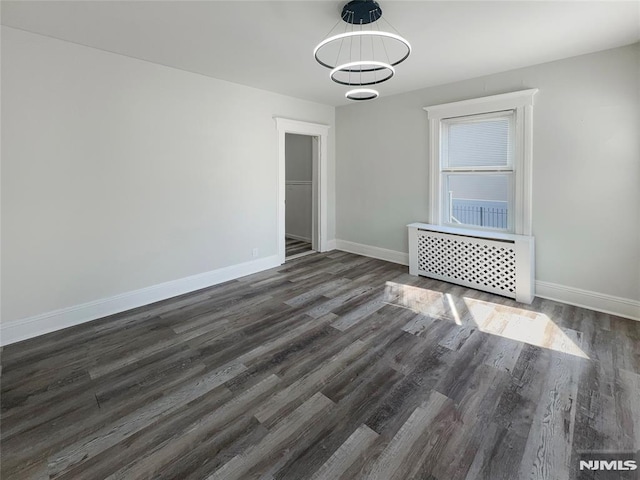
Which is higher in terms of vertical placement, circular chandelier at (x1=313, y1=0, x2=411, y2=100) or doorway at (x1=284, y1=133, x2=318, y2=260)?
circular chandelier at (x1=313, y1=0, x2=411, y2=100)

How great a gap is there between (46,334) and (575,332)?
16.5ft

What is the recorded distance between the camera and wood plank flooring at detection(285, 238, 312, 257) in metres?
6.11

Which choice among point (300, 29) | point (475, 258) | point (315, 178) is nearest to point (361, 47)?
point (300, 29)

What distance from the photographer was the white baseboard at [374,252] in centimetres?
525

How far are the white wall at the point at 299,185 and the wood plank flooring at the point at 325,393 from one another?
3.73 meters

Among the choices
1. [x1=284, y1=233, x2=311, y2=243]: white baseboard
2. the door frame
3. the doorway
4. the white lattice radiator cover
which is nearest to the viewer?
the white lattice radiator cover

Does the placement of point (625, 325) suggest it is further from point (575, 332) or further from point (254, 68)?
point (254, 68)

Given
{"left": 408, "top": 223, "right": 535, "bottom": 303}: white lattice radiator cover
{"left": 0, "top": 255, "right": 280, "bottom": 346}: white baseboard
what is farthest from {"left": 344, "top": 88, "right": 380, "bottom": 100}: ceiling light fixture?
{"left": 0, "top": 255, "right": 280, "bottom": 346}: white baseboard

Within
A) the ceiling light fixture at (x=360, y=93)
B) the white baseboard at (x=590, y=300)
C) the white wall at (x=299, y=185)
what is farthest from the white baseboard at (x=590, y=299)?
the white wall at (x=299, y=185)

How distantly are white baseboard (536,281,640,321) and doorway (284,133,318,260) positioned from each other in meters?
3.94

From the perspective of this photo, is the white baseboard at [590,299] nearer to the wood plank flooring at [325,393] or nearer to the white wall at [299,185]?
the wood plank flooring at [325,393]

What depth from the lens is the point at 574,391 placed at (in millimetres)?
2139

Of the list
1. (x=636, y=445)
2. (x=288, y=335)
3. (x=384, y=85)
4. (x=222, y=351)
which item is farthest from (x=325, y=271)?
(x=636, y=445)

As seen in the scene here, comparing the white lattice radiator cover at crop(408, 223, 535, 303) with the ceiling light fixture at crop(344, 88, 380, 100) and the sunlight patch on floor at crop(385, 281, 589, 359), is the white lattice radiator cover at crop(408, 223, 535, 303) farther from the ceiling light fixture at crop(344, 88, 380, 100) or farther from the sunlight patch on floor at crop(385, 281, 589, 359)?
the ceiling light fixture at crop(344, 88, 380, 100)
